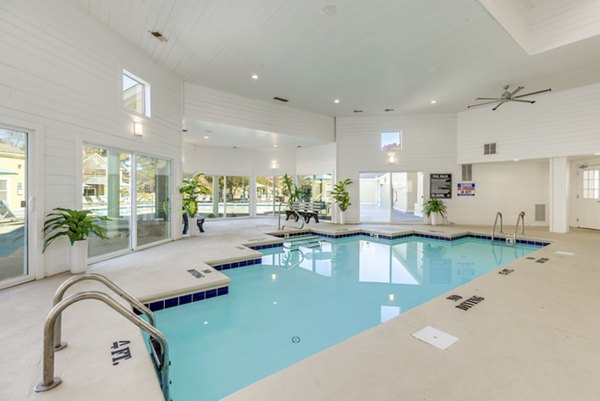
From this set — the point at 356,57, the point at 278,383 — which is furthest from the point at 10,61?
the point at 356,57

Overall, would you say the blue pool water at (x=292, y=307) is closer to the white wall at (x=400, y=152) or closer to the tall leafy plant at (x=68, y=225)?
the tall leafy plant at (x=68, y=225)

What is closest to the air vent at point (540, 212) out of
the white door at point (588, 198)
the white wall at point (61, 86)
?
the white door at point (588, 198)

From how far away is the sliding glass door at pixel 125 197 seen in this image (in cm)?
462

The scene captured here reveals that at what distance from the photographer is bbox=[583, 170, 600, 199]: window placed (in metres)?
7.94

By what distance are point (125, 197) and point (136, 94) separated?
210 centimetres

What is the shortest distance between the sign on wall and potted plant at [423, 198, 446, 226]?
0.22 m

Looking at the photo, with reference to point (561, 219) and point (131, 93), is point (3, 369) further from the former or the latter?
point (561, 219)

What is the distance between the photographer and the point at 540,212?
9.02 metres

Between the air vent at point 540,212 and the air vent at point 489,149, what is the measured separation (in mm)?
2552

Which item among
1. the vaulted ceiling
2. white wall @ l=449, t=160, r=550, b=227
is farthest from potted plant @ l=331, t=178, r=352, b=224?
white wall @ l=449, t=160, r=550, b=227

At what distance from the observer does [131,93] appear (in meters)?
5.36

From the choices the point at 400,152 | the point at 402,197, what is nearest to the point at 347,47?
the point at 400,152

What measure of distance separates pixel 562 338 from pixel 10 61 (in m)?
6.32

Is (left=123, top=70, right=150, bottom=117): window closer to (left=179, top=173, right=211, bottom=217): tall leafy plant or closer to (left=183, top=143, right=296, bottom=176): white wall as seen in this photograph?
(left=179, top=173, right=211, bottom=217): tall leafy plant
